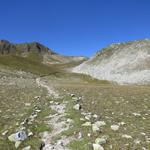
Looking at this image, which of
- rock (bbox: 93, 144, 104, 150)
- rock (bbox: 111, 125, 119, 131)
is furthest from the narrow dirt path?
rock (bbox: 111, 125, 119, 131)

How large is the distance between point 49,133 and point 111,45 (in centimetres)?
12474

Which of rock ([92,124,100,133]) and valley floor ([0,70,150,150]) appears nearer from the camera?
valley floor ([0,70,150,150])

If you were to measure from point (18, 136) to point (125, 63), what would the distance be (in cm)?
8789

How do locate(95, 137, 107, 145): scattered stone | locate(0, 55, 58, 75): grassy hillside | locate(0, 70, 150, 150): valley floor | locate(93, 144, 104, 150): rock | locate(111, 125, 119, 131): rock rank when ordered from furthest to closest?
locate(0, 55, 58, 75): grassy hillside < locate(111, 125, 119, 131): rock < locate(0, 70, 150, 150): valley floor < locate(95, 137, 107, 145): scattered stone < locate(93, 144, 104, 150): rock

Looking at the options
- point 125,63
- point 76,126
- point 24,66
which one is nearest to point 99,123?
point 76,126

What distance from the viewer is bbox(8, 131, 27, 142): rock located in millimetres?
13225

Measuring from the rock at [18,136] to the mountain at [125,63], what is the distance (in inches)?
2208

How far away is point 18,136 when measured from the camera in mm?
13359

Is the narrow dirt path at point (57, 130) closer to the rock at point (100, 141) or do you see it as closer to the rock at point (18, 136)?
the rock at point (18, 136)

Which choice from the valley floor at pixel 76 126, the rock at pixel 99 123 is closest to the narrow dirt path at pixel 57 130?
the valley floor at pixel 76 126

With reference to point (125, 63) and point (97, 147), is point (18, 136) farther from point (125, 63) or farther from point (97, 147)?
point (125, 63)

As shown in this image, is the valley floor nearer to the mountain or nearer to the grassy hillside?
the mountain

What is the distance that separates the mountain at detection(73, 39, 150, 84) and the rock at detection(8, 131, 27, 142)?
56084 millimetres

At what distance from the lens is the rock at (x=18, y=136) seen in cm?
1323
